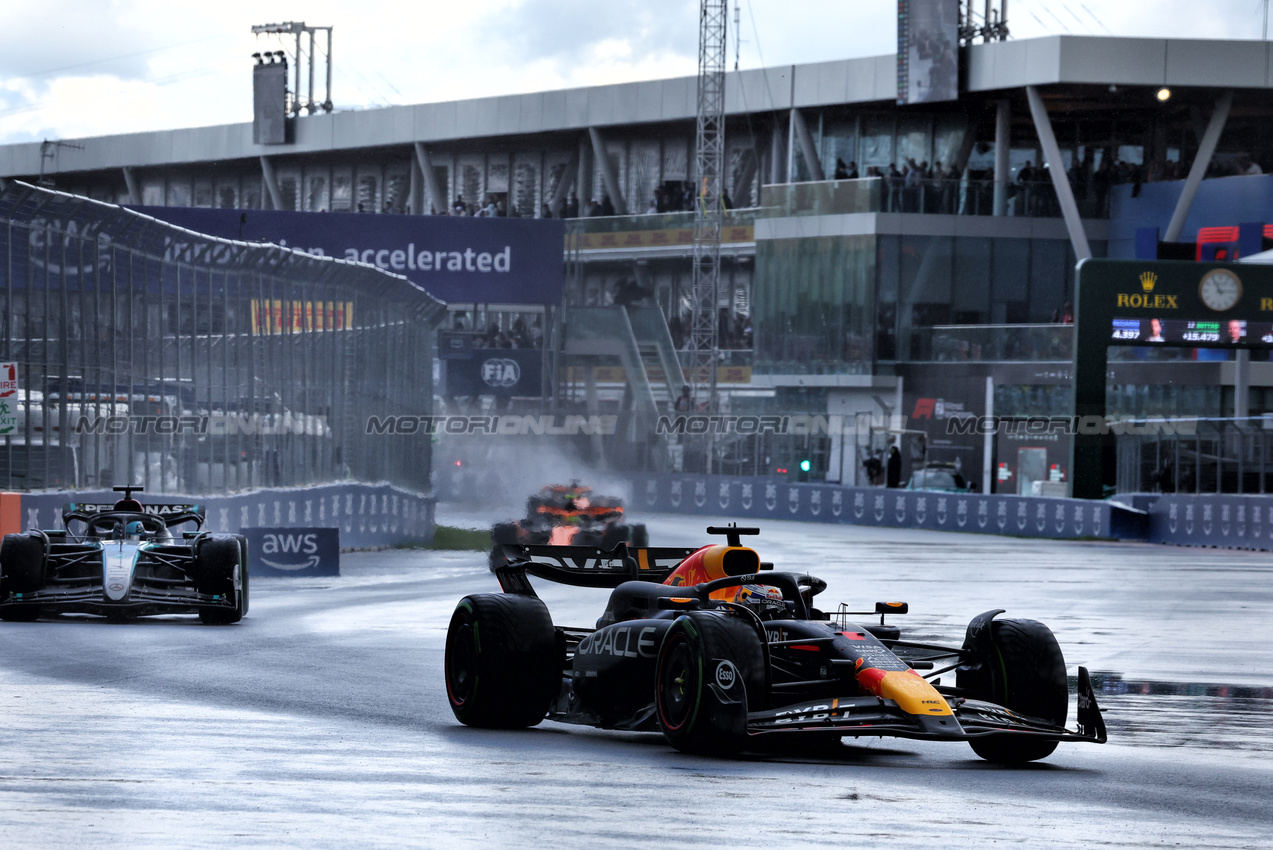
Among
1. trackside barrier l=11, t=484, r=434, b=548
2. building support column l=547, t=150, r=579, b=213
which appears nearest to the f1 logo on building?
trackside barrier l=11, t=484, r=434, b=548

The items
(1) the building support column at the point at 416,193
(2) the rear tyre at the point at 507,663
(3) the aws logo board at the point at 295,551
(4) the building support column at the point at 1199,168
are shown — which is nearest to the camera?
(2) the rear tyre at the point at 507,663

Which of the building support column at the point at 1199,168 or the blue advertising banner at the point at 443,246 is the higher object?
the building support column at the point at 1199,168

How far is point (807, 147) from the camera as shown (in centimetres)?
6216

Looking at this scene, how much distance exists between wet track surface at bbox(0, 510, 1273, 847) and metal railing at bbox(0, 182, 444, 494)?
362 centimetres

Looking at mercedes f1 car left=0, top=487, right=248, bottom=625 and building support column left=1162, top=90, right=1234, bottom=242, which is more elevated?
building support column left=1162, top=90, right=1234, bottom=242

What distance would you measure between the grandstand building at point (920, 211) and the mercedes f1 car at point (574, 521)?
24.3 m

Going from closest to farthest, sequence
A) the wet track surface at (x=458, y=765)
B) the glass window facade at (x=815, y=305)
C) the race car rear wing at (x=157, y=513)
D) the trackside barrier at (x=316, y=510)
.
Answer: the wet track surface at (x=458, y=765)
the race car rear wing at (x=157, y=513)
the trackside barrier at (x=316, y=510)
the glass window facade at (x=815, y=305)

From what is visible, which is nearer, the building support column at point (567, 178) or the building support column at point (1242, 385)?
the building support column at point (1242, 385)

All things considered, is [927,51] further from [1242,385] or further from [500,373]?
[1242,385]

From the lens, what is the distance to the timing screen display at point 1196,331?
121ft

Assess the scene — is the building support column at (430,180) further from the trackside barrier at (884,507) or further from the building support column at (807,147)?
the trackside barrier at (884,507)

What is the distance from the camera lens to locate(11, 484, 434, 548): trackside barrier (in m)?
18.7

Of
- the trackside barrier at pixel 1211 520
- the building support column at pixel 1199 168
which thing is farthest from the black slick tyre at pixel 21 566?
the building support column at pixel 1199 168

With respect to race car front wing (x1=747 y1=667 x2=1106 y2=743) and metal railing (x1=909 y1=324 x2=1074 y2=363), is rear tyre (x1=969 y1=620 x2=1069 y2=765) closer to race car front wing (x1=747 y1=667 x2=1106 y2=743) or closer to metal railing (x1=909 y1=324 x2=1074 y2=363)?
race car front wing (x1=747 y1=667 x2=1106 y2=743)
